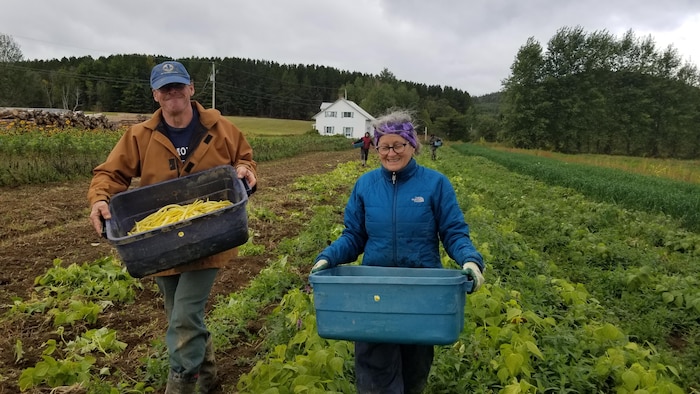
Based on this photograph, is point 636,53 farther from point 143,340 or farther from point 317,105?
point 143,340

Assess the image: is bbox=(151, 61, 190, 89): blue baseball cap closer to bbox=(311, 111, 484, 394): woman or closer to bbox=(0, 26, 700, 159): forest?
bbox=(311, 111, 484, 394): woman

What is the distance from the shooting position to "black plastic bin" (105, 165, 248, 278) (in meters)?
2.55

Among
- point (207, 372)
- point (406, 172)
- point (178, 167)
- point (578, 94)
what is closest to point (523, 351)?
point (406, 172)

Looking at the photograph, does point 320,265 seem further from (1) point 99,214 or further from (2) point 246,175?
(1) point 99,214

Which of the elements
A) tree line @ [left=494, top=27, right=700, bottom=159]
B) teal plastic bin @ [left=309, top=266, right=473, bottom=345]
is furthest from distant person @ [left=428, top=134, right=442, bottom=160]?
tree line @ [left=494, top=27, right=700, bottom=159]

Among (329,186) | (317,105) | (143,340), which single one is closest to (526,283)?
(143,340)

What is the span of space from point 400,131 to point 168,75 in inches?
57.8

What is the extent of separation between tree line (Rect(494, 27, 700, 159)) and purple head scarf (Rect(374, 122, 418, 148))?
62514 mm

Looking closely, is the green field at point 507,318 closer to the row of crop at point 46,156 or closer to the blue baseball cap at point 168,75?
the blue baseball cap at point 168,75

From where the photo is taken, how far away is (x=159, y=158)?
9.87 feet

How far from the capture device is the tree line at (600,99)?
61312 millimetres

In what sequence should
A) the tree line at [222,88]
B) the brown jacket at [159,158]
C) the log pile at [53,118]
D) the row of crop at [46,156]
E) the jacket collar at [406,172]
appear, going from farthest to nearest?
1. the tree line at [222,88]
2. the log pile at [53,118]
3. the row of crop at [46,156]
4. the brown jacket at [159,158]
5. the jacket collar at [406,172]

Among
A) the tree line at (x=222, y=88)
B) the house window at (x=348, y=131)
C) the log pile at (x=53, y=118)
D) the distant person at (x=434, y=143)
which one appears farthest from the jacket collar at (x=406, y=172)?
the house window at (x=348, y=131)

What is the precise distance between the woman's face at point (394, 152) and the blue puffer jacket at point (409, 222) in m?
0.05
